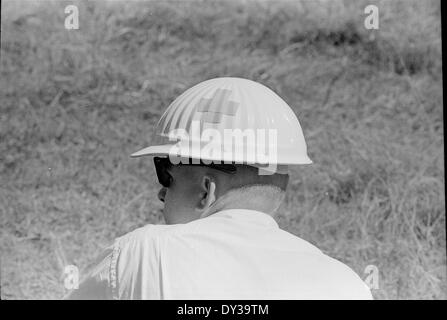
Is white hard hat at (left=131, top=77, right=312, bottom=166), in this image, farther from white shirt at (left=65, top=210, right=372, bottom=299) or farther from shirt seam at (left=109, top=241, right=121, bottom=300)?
shirt seam at (left=109, top=241, right=121, bottom=300)

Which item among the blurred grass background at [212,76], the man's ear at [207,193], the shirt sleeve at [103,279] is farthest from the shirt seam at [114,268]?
the blurred grass background at [212,76]

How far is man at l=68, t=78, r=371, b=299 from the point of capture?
5.44ft

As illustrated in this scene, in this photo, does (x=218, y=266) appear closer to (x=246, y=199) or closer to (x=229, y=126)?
(x=246, y=199)

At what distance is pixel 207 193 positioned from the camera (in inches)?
71.9

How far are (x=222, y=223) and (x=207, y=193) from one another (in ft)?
0.34

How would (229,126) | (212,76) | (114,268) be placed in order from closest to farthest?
(114,268) < (229,126) < (212,76)

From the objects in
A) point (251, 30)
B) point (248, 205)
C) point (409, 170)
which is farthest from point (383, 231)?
point (248, 205)

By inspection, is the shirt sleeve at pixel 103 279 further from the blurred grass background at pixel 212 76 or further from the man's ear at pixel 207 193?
the blurred grass background at pixel 212 76

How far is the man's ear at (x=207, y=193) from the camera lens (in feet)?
5.96

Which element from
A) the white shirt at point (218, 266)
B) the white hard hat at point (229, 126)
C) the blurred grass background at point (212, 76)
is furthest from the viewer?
the blurred grass background at point (212, 76)

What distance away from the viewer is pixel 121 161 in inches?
197

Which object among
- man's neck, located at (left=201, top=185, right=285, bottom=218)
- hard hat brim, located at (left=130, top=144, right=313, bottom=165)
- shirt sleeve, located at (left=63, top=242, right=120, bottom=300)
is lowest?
shirt sleeve, located at (left=63, top=242, right=120, bottom=300)

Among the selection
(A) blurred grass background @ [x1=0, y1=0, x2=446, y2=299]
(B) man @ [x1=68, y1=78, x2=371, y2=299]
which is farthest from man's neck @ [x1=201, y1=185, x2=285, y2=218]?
(A) blurred grass background @ [x1=0, y1=0, x2=446, y2=299]

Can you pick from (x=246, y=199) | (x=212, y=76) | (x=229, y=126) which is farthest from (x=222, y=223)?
(x=212, y=76)
